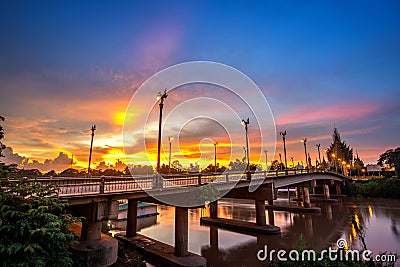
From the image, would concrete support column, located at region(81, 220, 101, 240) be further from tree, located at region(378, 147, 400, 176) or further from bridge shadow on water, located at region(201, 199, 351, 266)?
tree, located at region(378, 147, 400, 176)

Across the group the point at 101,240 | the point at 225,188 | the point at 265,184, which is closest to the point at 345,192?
the point at 265,184

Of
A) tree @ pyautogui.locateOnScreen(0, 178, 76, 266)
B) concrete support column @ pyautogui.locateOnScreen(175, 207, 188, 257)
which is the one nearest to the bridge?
concrete support column @ pyautogui.locateOnScreen(175, 207, 188, 257)

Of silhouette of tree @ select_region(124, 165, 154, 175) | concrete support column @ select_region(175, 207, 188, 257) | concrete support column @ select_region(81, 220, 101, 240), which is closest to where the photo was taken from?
concrete support column @ select_region(81, 220, 101, 240)

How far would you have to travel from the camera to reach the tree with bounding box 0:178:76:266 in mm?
6609

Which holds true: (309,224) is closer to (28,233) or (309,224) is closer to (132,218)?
(132,218)

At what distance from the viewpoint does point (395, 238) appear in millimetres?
21016

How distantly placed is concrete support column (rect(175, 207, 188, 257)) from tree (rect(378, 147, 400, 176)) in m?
73.9

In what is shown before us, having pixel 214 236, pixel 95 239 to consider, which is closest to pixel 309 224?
pixel 214 236

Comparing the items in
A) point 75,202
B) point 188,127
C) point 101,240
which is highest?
point 188,127

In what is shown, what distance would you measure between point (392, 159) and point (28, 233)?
109358 millimetres

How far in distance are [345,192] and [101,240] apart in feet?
208

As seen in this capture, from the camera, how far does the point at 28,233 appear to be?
702 cm

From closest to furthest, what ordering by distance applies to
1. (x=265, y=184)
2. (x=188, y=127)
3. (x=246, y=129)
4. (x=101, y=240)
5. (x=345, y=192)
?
(x=101, y=240)
(x=188, y=127)
(x=265, y=184)
(x=246, y=129)
(x=345, y=192)

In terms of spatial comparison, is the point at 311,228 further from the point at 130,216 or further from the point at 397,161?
the point at 397,161
